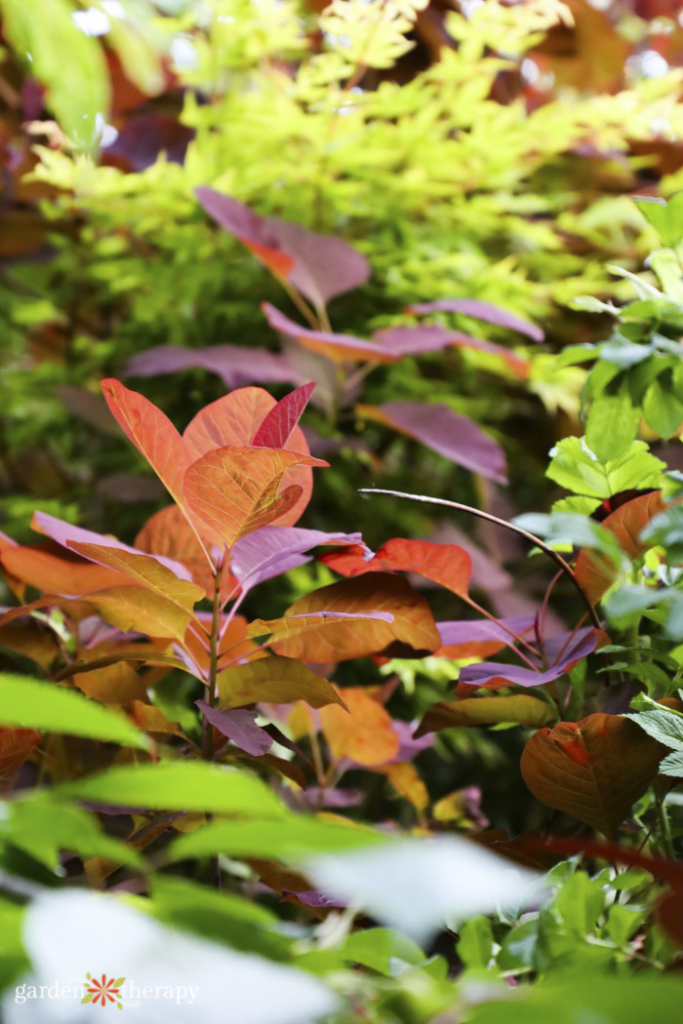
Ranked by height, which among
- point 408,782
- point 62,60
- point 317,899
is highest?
point 62,60

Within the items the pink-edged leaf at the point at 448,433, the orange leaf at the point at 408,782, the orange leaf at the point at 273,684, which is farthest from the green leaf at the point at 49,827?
the pink-edged leaf at the point at 448,433

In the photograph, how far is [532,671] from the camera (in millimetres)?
513

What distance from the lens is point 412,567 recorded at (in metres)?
0.53

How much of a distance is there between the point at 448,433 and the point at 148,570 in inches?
17.9

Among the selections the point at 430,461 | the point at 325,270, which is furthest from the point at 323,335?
the point at 430,461

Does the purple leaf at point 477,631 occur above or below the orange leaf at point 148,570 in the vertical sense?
below

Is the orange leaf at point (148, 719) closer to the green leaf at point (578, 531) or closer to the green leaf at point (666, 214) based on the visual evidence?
the green leaf at point (578, 531)

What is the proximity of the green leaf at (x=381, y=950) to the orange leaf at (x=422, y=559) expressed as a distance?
219mm

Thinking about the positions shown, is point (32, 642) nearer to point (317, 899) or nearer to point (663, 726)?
point (317, 899)

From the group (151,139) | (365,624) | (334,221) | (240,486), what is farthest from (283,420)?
(151,139)

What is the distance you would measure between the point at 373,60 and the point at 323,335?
1.11 ft

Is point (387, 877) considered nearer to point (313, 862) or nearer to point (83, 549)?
point (313, 862)

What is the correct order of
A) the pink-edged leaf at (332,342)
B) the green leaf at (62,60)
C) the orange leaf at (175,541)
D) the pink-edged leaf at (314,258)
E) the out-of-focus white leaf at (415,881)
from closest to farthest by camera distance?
the out-of-focus white leaf at (415,881) < the green leaf at (62,60) < the orange leaf at (175,541) < the pink-edged leaf at (332,342) < the pink-edged leaf at (314,258)

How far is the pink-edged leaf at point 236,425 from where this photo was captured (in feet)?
1.78
